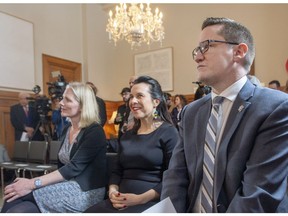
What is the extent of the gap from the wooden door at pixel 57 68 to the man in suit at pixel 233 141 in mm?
4920

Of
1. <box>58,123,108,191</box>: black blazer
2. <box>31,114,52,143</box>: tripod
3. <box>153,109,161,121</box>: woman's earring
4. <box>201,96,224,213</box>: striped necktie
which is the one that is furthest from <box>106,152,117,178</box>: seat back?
<box>31,114,52,143</box>: tripod

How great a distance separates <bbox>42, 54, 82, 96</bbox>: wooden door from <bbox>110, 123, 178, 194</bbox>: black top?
14.3 ft

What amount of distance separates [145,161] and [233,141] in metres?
0.71

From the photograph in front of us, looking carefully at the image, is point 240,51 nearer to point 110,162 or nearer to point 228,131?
point 228,131

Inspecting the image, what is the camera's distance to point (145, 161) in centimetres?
165

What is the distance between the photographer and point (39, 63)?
564 cm

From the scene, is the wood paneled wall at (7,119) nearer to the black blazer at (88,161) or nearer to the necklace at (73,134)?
the necklace at (73,134)

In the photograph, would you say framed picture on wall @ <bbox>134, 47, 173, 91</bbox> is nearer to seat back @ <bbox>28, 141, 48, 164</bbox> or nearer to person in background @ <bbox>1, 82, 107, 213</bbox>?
seat back @ <bbox>28, 141, 48, 164</bbox>

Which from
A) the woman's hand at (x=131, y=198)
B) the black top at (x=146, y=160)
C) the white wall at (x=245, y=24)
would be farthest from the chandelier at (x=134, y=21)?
the woman's hand at (x=131, y=198)

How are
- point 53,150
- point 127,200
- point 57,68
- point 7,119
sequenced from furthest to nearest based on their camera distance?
point 57,68 → point 7,119 → point 53,150 → point 127,200

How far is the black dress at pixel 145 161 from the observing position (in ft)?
5.40

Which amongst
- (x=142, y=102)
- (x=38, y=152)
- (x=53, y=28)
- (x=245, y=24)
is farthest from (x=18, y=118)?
(x=245, y=24)

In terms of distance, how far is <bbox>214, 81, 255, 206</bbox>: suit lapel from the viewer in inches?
41.2

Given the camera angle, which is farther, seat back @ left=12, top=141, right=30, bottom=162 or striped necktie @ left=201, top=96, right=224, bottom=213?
seat back @ left=12, top=141, right=30, bottom=162
